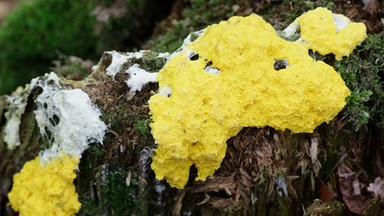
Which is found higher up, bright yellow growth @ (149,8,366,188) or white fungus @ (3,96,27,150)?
white fungus @ (3,96,27,150)

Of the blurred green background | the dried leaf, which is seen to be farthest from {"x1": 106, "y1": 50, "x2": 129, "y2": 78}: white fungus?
the blurred green background

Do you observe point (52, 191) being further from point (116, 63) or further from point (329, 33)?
point (329, 33)

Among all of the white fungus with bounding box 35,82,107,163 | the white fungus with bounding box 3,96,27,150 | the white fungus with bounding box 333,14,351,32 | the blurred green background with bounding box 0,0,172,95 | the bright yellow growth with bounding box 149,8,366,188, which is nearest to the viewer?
the bright yellow growth with bounding box 149,8,366,188

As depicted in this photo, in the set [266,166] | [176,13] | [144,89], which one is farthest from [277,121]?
[176,13]

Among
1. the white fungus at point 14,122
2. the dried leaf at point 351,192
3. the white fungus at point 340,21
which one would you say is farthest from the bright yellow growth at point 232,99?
the white fungus at point 14,122

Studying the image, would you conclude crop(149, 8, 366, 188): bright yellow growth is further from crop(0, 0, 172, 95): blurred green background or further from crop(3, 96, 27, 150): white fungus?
crop(0, 0, 172, 95): blurred green background

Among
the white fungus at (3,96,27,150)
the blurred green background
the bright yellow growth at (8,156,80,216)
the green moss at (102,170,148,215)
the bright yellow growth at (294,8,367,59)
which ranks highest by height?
the blurred green background

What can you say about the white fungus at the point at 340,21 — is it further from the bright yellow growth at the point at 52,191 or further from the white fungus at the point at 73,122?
the bright yellow growth at the point at 52,191
